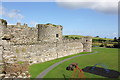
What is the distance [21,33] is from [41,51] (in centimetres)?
546

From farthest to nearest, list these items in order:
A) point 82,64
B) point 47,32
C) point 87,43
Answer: point 87,43 → point 47,32 → point 82,64

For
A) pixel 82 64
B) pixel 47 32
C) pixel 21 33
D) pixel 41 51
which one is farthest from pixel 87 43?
pixel 21 33

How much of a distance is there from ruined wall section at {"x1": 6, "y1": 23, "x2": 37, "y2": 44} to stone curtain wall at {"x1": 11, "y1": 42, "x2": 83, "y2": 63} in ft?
5.77

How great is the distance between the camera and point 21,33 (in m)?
24.1

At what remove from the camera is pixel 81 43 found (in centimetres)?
4175

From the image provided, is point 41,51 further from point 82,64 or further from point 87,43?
point 87,43

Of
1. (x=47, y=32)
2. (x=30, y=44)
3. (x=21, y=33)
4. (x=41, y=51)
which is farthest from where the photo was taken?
(x=47, y=32)

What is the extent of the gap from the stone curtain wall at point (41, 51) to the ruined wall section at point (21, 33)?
5.77 feet

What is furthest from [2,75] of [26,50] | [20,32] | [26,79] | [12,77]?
[20,32]

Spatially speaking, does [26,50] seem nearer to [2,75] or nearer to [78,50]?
[2,75]

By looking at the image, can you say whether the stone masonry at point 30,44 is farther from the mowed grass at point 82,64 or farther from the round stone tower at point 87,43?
the round stone tower at point 87,43

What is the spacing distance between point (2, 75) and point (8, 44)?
551 centimetres

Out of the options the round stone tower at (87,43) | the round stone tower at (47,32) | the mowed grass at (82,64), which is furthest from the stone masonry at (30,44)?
the round stone tower at (87,43)

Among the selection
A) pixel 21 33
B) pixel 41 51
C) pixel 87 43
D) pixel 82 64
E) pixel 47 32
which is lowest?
pixel 82 64
